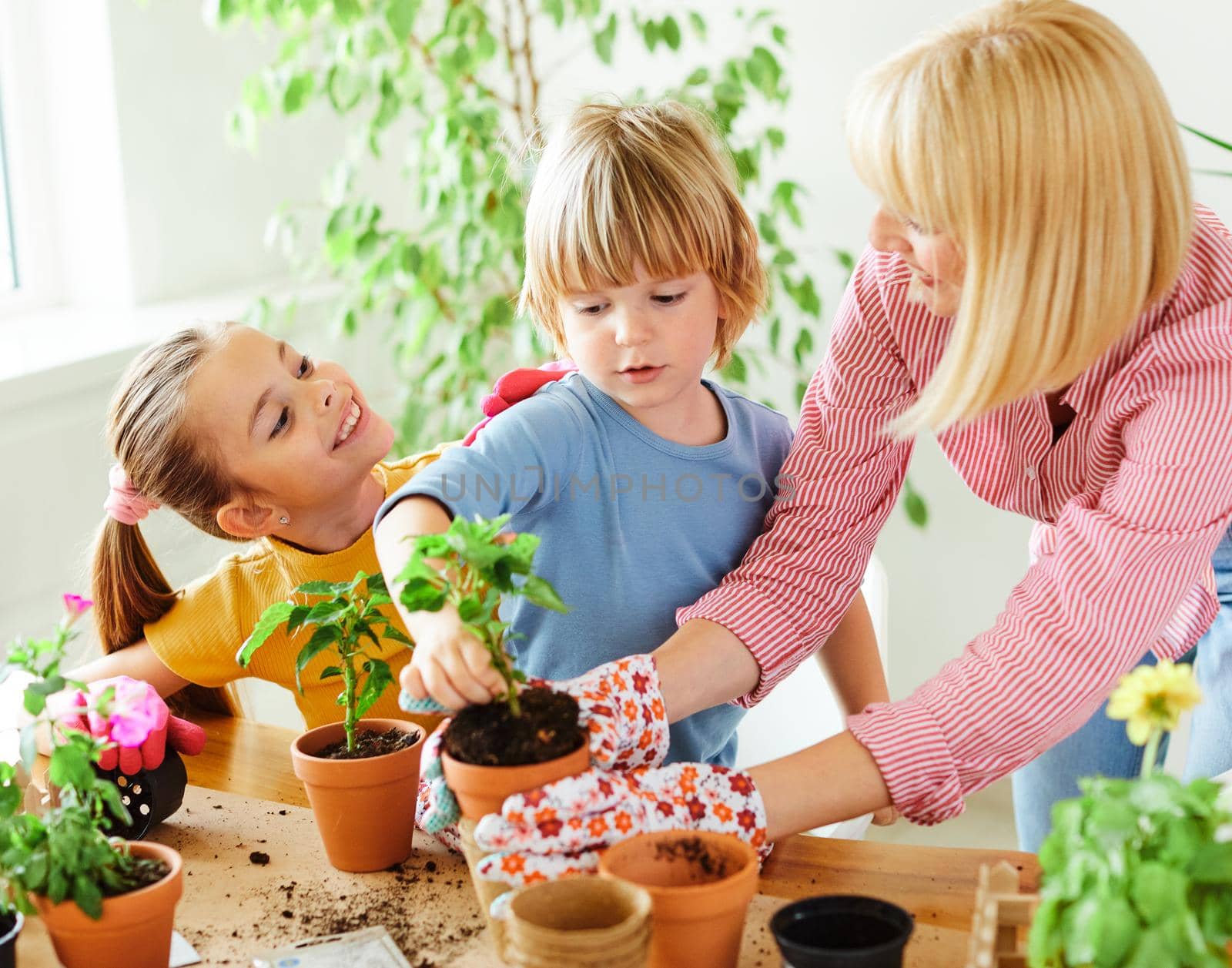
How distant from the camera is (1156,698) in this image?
74 cm

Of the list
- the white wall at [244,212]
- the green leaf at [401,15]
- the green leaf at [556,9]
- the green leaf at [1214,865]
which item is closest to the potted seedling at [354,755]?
the green leaf at [1214,865]

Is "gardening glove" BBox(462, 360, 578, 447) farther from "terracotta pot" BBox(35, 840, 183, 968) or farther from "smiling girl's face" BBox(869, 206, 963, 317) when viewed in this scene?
"terracotta pot" BBox(35, 840, 183, 968)

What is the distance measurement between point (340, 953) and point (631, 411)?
616 mm

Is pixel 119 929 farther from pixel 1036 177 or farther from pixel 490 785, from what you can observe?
pixel 1036 177

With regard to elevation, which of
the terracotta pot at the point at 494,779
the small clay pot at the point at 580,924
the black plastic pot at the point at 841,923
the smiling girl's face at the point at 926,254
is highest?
the smiling girl's face at the point at 926,254

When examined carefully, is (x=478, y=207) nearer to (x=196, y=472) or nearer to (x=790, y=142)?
(x=790, y=142)

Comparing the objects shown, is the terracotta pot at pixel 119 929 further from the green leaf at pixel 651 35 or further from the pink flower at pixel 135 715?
the green leaf at pixel 651 35

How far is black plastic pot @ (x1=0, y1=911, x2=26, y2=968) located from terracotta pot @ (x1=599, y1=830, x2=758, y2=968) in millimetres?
429

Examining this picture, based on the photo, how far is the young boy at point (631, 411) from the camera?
1196 millimetres

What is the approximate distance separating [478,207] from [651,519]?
1.20 m

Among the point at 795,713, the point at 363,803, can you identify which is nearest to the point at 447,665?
the point at 363,803

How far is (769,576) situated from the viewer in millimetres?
1237

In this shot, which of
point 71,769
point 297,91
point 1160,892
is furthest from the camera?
point 297,91

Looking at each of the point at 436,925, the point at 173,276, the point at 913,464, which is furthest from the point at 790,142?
the point at 436,925
